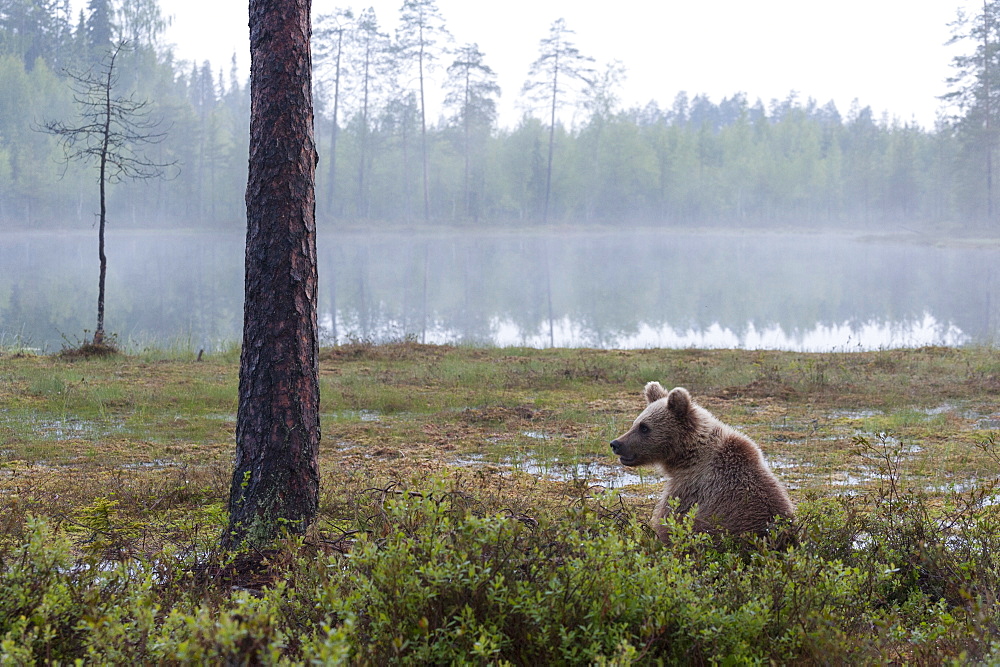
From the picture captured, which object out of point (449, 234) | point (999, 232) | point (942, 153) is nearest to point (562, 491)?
point (449, 234)

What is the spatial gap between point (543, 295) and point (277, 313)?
105ft

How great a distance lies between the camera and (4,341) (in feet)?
73.7

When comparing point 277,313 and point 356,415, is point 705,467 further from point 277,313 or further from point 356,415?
point 356,415

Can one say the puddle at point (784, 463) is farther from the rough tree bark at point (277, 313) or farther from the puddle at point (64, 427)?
the puddle at point (64, 427)

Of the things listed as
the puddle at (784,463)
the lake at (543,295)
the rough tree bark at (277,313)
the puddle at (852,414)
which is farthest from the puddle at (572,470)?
the lake at (543,295)

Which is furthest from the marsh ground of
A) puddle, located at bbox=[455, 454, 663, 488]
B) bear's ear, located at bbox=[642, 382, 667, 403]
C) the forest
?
the forest

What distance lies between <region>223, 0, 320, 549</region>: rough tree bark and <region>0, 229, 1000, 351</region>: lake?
13638 mm

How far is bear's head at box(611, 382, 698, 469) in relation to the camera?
221 inches

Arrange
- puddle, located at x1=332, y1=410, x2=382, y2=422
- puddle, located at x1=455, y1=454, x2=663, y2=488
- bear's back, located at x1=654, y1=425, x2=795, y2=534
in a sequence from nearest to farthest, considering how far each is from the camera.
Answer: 1. bear's back, located at x1=654, y1=425, x2=795, y2=534
2. puddle, located at x1=455, y1=454, x2=663, y2=488
3. puddle, located at x1=332, y1=410, x2=382, y2=422

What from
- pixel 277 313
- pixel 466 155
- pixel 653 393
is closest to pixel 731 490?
pixel 653 393

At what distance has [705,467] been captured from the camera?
212 inches

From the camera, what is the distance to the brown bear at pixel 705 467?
495 centimetres

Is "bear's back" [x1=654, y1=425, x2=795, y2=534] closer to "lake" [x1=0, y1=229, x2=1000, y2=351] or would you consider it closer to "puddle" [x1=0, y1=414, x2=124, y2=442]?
"puddle" [x1=0, y1=414, x2=124, y2=442]

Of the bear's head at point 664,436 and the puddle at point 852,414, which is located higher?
the bear's head at point 664,436
